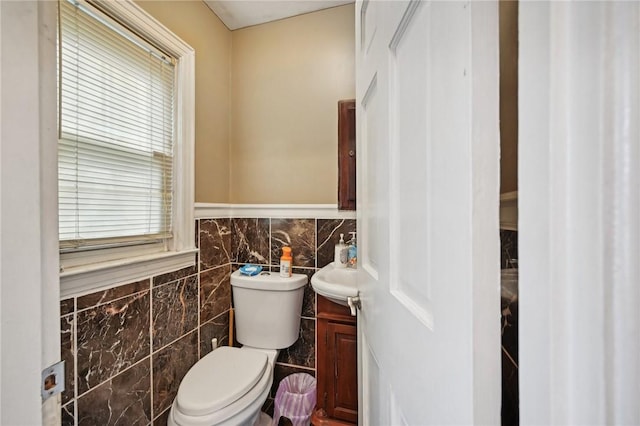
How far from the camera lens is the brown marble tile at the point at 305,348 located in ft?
5.21

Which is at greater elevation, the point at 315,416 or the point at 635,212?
the point at 635,212

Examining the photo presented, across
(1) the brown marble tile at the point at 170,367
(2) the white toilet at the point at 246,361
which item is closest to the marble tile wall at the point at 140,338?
(1) the brown marble tile at the point at 170,367

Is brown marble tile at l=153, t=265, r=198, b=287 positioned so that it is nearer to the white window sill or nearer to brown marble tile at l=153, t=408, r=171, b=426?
the white window sill

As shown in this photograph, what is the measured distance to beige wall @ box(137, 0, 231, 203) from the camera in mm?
1380

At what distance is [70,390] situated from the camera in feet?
2.89

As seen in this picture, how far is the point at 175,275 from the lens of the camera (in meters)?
1.30

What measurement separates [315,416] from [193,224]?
3.71 ft

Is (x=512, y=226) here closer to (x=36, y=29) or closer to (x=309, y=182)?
(x=36, y=29)

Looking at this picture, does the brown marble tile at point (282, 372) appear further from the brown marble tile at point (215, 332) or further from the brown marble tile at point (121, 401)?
the brown marble tile at point (121, 401)

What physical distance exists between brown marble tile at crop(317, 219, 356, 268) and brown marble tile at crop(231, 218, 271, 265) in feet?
1.12

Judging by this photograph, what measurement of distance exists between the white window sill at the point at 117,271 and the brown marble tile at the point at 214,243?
124 mm

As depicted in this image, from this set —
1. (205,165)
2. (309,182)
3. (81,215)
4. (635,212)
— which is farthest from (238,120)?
(635,212)

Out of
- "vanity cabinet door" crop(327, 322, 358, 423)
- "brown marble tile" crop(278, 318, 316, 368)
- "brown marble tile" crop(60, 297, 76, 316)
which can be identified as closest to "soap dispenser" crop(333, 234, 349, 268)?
"vanity cabinet door" crop(327, 322, 358, 423)

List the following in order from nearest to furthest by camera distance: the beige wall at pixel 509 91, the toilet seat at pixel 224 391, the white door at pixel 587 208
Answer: the white door at pixel 587 208 < the beige wall at pixel 509 91 < the toilet seat at pixel 224 391
